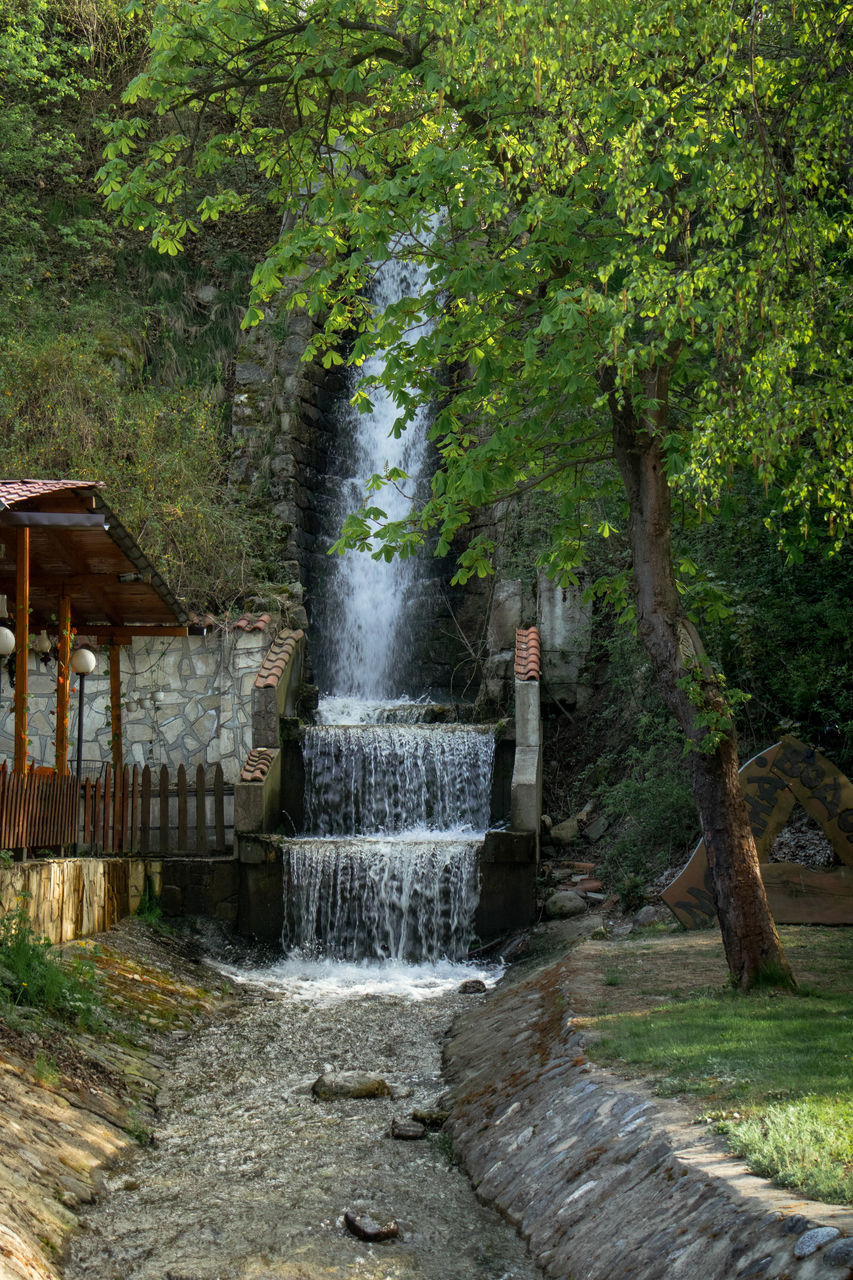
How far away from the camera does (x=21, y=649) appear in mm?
10211

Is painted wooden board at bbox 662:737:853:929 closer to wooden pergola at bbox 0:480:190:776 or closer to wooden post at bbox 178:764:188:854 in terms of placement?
wooden pergola at bbox 0:480:190:776

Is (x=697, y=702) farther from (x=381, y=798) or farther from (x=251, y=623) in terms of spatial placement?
(x=251, y=623)

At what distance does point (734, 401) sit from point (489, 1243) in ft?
15.7

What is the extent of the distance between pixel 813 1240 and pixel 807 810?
7207 millimetres

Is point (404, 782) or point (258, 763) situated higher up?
point (258, 763)

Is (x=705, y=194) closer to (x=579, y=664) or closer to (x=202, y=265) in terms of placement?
(x=579, y=664)

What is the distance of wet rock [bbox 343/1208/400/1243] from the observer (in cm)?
531

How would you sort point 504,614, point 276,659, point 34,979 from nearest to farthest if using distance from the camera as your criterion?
point 34,979 < point 276,659 < point 504,614

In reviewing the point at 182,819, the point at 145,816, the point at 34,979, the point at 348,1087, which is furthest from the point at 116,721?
the point at 348,1087

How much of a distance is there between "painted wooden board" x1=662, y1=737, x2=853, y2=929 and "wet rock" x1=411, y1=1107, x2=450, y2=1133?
3.85 metres

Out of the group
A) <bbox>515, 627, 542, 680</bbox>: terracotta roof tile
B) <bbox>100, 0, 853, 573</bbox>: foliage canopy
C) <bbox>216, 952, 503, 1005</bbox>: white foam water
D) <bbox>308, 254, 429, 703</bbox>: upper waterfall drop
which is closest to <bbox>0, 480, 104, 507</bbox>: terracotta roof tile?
<bbox>100, 0, 853, 573</bbox>: foliage canopy

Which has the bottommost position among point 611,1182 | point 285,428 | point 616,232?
point 611,1182

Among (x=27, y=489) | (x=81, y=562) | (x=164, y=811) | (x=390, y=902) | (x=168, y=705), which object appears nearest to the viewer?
(x=27, y=489)

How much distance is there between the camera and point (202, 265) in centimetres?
2517
